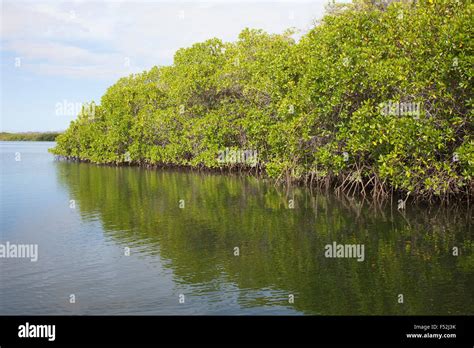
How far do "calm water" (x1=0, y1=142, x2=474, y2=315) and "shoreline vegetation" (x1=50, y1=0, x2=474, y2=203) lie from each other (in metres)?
2.24

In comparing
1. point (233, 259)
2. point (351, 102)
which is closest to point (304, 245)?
point (233, 259)

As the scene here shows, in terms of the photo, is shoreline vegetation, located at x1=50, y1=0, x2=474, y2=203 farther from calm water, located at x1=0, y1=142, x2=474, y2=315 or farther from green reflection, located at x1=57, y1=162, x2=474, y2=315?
calm water, located at x1=0, y1=142, x2=474, y2=315

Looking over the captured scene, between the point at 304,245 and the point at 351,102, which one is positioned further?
the point at 351,102

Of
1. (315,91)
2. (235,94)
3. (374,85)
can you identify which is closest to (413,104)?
(374,85)

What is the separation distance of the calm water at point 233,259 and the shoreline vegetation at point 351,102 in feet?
7.34

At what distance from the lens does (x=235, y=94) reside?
44625 mm

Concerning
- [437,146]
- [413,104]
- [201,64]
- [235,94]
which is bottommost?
[437,146]

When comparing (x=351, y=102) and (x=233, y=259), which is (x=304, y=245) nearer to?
(x=233, y=259)

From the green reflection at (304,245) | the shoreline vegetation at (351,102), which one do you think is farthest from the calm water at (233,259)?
the shoreline vegetation at (351,102)

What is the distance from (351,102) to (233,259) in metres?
13.4

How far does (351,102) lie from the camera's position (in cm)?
2539
